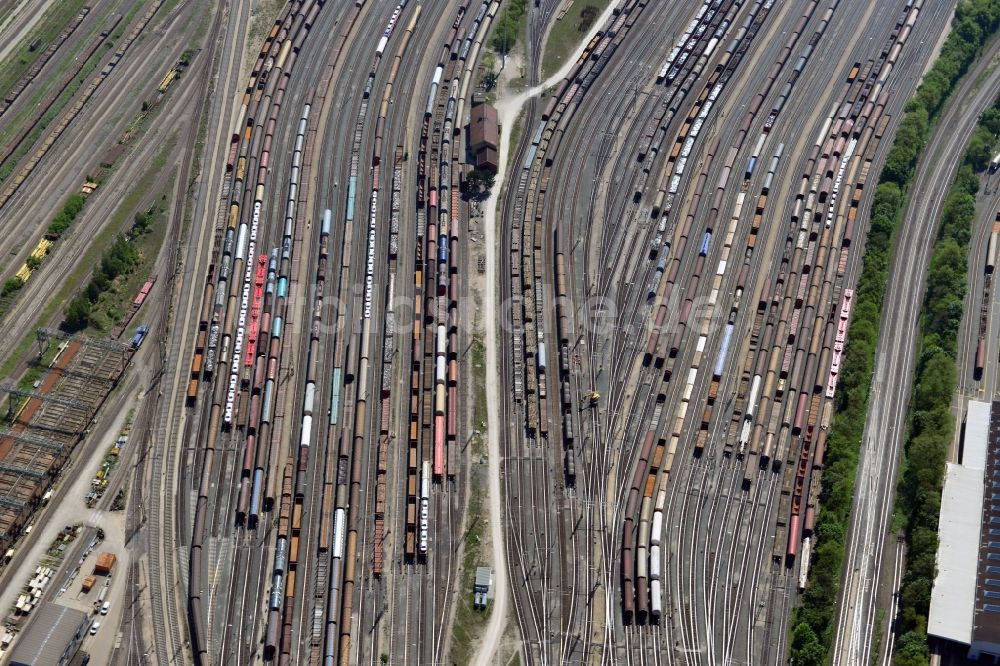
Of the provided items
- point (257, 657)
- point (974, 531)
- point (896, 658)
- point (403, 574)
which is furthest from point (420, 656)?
point (974, 531)

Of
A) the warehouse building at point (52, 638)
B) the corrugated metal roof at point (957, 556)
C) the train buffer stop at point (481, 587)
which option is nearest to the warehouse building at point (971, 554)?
the corrugated metal roof at point (957, 556)

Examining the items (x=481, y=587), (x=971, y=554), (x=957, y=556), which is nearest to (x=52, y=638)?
(x=481, y=587)

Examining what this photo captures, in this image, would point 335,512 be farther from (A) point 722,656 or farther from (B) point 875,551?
(B) point 875,551

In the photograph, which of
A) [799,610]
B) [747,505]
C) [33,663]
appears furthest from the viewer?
[747,505]

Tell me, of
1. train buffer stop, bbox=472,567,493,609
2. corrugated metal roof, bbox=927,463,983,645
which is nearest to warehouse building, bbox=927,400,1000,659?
corrugated metal roof, bbox=927,463,983,645

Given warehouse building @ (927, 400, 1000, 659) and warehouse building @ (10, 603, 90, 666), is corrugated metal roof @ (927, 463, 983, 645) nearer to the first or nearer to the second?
warehouse building @ (927, 400, 1000, 659)

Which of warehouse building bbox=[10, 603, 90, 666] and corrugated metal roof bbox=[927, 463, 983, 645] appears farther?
corrugated metal roof bbox=[927, 463, 983, 645]
